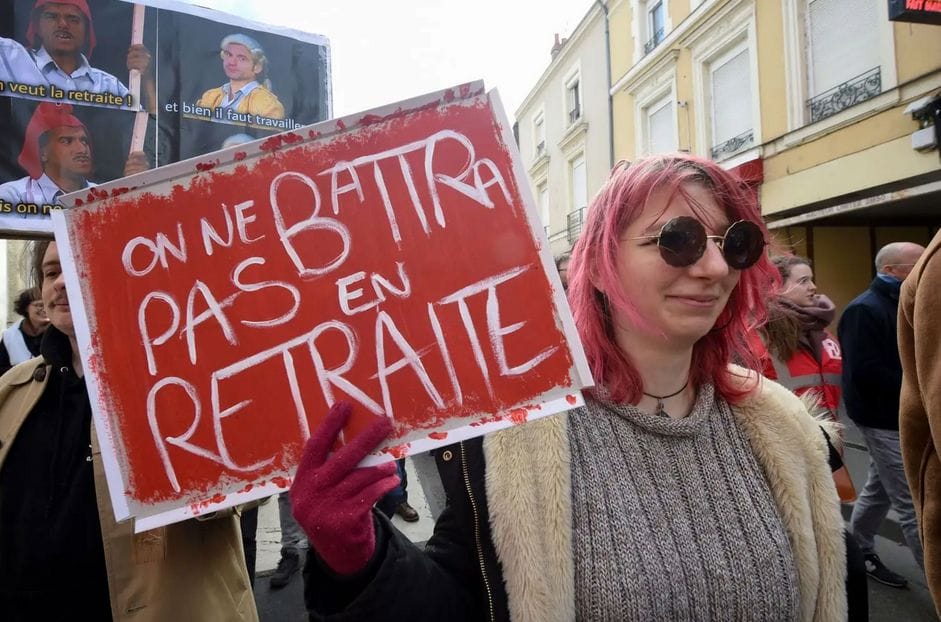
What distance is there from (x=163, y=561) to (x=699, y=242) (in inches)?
62.5

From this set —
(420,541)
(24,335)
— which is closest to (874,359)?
(420,541)

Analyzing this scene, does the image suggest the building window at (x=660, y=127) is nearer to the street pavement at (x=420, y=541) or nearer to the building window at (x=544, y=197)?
the building window at (x=544, y=197)

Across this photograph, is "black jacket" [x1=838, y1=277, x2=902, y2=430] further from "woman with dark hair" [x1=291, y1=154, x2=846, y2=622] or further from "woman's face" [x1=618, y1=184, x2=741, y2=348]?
"woman's face" [x1=618, y1=184, x2=741, y2=348]

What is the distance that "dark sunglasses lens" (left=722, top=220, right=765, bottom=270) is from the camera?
125 cm

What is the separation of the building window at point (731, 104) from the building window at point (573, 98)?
6.61 metres

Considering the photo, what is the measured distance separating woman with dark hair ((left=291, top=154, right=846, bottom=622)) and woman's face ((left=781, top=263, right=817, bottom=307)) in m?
2.13

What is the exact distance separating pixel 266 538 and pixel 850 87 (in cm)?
981

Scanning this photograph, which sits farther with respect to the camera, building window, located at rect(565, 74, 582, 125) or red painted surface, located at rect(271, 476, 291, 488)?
building window, located at rect(565, 74, 582, 125)

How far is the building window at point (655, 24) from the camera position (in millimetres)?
13070

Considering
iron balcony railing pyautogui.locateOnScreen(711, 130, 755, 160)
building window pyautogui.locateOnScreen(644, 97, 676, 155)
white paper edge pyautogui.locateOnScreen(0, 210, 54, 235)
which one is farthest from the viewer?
building window pyautogui.locateOnScreen(644, 97, 676, 155)

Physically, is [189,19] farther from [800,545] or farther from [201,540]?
[800,545]

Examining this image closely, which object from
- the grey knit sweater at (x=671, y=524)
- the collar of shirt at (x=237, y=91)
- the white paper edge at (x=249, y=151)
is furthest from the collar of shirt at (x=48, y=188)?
the grey knit sweater at (x=671, y=524)

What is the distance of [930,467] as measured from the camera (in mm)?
1292

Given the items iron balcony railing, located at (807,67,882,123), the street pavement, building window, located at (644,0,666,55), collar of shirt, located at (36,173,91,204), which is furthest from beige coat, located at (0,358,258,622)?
building window, located at (644,0,666,55)
